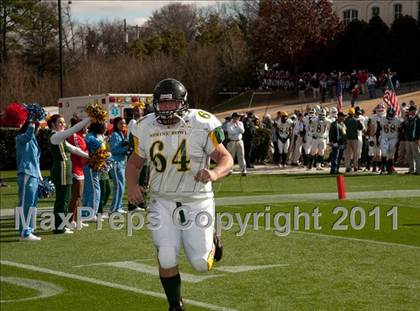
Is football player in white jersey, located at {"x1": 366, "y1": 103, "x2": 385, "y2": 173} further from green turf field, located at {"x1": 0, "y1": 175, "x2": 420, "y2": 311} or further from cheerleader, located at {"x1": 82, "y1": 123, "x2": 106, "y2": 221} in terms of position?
cheerleader, located at {"x1": 82, "y1": 123, "x2": 106, "y2": 221}

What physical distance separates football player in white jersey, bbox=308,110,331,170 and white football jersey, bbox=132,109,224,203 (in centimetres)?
2005

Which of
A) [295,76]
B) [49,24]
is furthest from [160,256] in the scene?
[49,24]

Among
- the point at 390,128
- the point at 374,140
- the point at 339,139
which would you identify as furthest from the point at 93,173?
the point at 374,140

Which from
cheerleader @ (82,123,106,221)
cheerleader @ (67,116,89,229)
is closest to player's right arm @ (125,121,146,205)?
cheerleader @ (67,116,89,229)

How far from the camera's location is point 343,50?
5972 cm

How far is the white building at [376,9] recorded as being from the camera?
66.2 meters

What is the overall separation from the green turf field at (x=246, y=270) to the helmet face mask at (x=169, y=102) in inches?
82.2

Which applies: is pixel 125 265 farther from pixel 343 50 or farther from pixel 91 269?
pixel 343 50

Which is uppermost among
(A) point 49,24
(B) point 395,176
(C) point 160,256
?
(A) point 49,24

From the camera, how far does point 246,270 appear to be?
10.6 meters

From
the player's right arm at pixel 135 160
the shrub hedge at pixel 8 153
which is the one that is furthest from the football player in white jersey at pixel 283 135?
the player's right arm at pixel 135 160

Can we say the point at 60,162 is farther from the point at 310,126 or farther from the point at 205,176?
the point at 310,126

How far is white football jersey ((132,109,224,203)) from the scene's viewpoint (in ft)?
25.1

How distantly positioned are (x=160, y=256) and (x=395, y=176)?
677 inches
